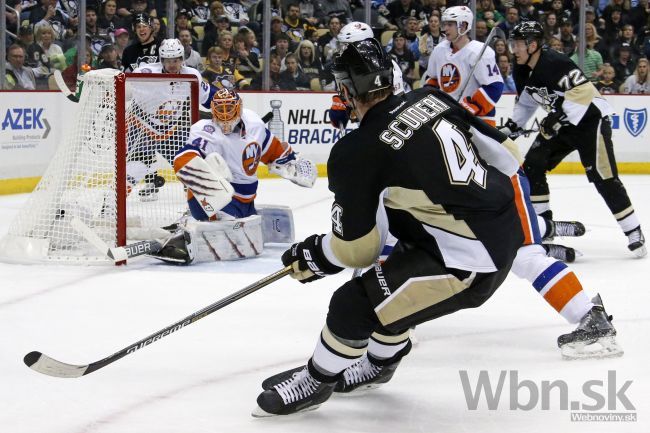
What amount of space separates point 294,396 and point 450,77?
12.8 feet

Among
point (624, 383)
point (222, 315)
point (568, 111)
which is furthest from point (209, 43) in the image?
point (624, 383)

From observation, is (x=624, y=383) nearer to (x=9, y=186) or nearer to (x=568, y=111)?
(x=568, y=111)

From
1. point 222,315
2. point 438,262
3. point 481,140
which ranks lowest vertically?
point 222,315

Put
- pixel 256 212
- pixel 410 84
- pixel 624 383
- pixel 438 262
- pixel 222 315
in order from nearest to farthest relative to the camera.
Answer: pixel 438 262 < pixel 624 383 < pixel 222 315 < pixel 256 212 < pixel 410 84

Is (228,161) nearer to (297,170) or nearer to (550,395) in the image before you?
(297,170)

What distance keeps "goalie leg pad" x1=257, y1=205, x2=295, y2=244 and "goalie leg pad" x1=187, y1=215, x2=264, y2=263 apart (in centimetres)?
36

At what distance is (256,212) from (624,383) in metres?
2.82

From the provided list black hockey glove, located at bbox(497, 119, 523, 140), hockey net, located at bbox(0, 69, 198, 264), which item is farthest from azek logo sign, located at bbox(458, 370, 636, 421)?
hockey net, located at bbox(0, 69, 198, 264)

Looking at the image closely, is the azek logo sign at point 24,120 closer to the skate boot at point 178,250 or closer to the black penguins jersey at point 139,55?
the black penguins jersey at point 139,55

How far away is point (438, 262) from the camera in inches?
105

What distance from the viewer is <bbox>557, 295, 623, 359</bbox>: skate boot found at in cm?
341

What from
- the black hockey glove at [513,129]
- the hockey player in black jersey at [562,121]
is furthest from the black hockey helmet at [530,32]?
the black hockey glove at [513,129]

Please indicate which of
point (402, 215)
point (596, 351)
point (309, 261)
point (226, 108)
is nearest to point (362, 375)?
point (309, 261)

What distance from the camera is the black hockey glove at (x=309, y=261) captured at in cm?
274
